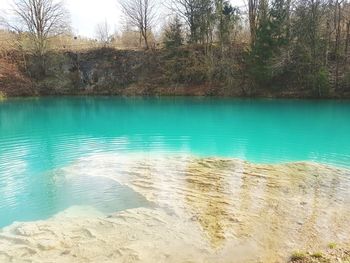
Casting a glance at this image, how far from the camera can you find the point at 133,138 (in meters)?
16.2

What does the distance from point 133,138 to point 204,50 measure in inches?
914

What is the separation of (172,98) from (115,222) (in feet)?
86.4

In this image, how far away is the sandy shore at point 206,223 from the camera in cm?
581

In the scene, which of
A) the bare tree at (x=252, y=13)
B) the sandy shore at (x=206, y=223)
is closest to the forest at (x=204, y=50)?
the bare tree at (x=252, y=13)

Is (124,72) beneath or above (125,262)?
above

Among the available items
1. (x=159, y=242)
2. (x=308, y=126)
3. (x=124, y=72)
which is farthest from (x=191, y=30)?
(x=159, y=242)

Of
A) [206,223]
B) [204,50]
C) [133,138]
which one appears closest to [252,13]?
[204,50]

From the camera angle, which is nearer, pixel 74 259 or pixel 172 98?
pixel 74 259

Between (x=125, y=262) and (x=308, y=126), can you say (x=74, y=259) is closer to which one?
(x=125, y=262)

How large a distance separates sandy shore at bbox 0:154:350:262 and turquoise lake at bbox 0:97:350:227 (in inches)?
32.5

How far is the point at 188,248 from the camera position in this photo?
5.93 metres

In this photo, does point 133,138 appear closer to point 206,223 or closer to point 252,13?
point 206,223

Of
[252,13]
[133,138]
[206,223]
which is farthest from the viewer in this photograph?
[252,13]

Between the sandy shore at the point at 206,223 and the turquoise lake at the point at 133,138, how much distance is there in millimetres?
825
